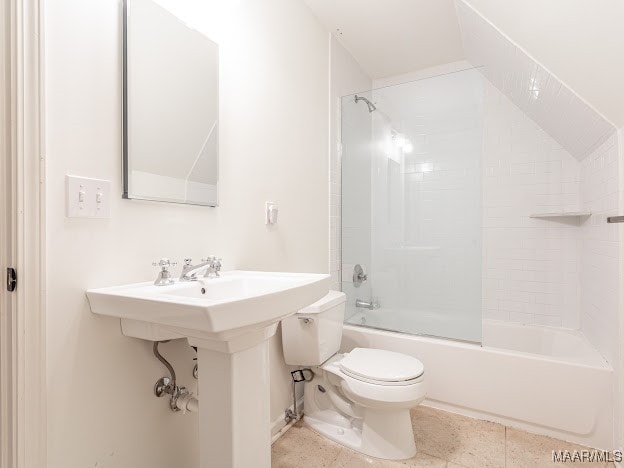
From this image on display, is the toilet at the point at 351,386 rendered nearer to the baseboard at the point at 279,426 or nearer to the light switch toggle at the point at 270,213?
the baseboard at the point at 279,426

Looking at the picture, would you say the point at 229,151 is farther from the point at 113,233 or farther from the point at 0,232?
the point at 0,232

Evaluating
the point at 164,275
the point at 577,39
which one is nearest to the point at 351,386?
the point at 164,275

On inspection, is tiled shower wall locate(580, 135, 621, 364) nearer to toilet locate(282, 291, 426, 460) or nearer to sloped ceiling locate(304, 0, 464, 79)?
toilet locate(282, 291, 426, 460)

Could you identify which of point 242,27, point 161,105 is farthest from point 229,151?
point 242,27

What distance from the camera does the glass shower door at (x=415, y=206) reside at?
7.02 feet

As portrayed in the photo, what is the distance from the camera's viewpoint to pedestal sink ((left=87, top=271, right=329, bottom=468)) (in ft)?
2.80

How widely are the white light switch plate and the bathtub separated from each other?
1.66 meters

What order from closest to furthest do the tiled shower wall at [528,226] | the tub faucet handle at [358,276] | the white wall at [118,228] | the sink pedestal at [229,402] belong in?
1. the white wall at [118,228]
2. the sink pedestal at [229,402]
3. the tiled shower wall at [528,226]
4. the tub faucet handle at [358,276]

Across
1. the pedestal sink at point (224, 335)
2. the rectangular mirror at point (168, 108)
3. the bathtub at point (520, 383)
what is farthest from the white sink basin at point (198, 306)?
the bathtub at point (520, 383)

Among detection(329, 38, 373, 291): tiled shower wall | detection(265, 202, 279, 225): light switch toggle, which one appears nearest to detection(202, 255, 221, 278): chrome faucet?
detection(265, 202, 279, 225): light switch toggle

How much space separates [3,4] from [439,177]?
219 centimetres

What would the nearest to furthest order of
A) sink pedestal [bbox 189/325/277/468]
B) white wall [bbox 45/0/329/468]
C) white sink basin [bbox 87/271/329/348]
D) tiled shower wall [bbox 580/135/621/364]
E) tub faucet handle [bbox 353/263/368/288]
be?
white sink basin [bbox 87/271/329/348] → white wall [bbox 45/0/329/468] → sink pedestal [bbox 189/325/277/468] → tiled shower wall [bbox 580/135/621/364] → tub faucet handle [bbox 353/263/368/288]

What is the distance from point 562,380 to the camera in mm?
1705

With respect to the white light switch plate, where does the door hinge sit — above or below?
below
